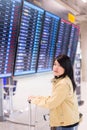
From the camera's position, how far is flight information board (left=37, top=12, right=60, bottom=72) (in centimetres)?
318

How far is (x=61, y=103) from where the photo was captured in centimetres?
224

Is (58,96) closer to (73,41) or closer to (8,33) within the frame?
(8,33)

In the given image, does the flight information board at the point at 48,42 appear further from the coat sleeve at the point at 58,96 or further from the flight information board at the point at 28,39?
the coat sleeve at the point at 58,96

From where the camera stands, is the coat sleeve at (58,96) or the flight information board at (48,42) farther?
the flight information board at (48,42)

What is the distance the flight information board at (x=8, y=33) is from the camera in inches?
93.5

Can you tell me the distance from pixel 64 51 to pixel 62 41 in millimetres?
235

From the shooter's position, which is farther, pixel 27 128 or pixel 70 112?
pixel 27 128

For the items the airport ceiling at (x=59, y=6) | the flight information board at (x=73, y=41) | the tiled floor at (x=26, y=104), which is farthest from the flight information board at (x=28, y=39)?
the flight information board at (x=73, y=41)

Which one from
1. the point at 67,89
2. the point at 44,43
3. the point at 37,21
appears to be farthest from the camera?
the point at 44,43

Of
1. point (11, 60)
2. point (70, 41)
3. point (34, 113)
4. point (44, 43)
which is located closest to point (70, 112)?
point (34, 113)

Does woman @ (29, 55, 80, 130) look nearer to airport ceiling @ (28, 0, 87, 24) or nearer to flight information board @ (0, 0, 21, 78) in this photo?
flight information board @ (0, 0, 21, 78)

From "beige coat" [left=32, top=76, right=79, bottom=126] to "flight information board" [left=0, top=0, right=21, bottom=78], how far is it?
0.55 meters

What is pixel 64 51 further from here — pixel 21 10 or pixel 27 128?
pixel 27 128

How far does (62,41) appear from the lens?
3732mm
